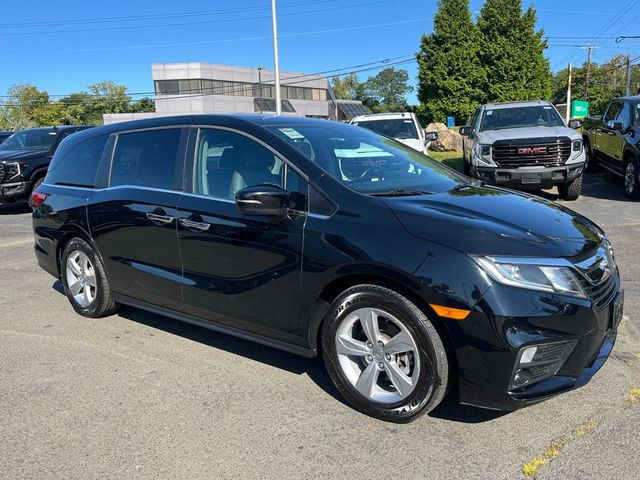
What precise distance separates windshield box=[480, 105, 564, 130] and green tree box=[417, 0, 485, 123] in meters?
24.7

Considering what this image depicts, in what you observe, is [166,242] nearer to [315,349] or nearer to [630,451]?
[315,349]

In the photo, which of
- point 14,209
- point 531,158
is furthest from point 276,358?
point 14,209

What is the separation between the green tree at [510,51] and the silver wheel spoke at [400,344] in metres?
34.8

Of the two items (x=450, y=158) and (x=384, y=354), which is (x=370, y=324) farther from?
(x=450, y=158)

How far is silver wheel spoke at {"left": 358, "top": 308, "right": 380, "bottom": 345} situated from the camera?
3.02m

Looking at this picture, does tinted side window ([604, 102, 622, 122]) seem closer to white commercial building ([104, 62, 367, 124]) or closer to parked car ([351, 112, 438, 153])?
parked car ([351, 112, 438, 153])

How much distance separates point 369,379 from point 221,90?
6867cm

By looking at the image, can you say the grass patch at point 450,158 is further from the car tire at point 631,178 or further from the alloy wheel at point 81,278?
the alloy wheel at point 81,278

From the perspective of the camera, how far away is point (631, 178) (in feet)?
33.2

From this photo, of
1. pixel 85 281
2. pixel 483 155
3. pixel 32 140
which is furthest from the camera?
pixel 32 140

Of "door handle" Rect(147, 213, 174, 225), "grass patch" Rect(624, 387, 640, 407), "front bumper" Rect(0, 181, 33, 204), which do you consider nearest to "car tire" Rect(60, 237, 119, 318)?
"door handle" Rect(147, 213, 174, 225)

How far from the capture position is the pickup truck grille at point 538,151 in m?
9.48

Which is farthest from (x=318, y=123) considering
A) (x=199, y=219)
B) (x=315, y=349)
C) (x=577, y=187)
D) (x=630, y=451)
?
(x=577, y=187)

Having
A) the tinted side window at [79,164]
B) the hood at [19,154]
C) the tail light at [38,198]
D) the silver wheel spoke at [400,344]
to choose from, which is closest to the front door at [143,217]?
the tinted side window at [79,164]
